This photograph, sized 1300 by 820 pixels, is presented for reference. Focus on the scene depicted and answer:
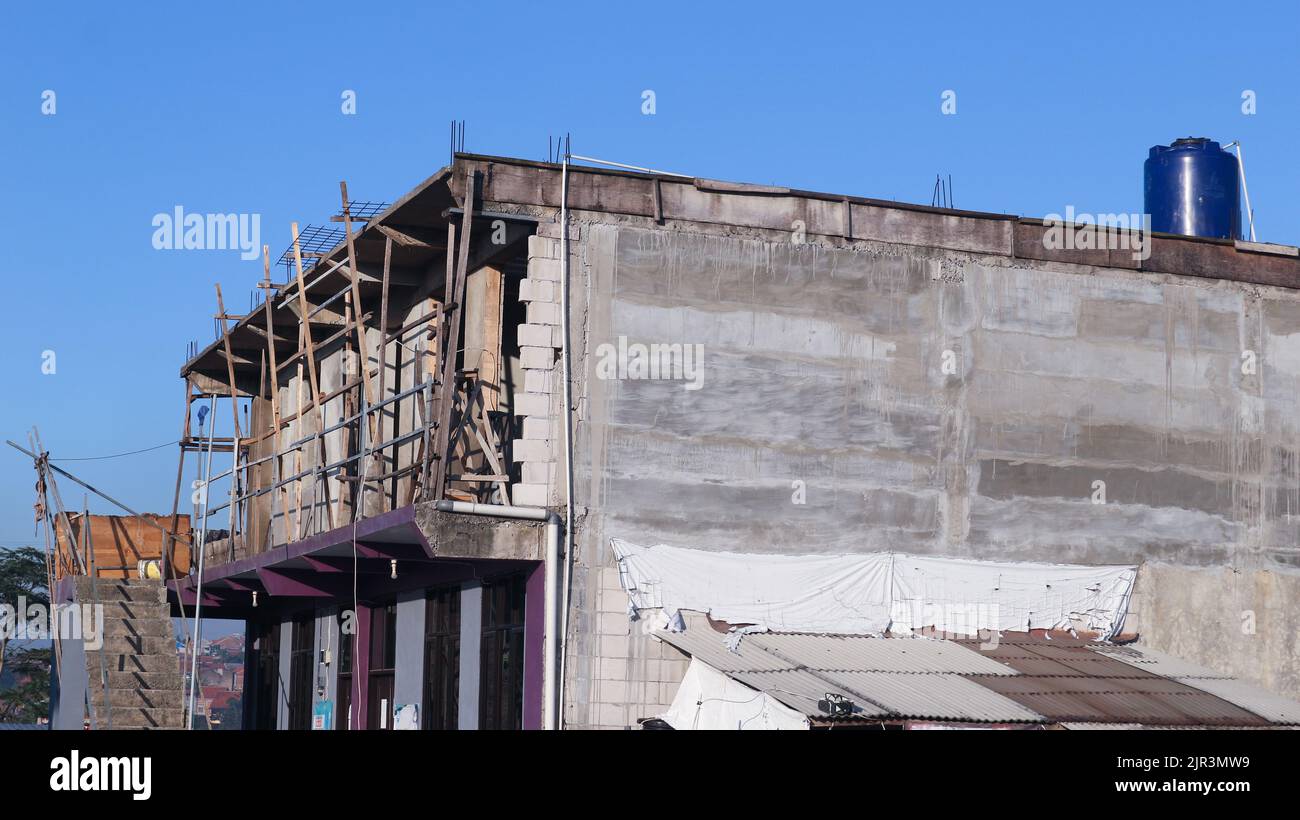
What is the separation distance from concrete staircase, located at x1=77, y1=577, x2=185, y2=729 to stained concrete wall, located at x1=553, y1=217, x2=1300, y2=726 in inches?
459

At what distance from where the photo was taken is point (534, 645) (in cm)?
1816

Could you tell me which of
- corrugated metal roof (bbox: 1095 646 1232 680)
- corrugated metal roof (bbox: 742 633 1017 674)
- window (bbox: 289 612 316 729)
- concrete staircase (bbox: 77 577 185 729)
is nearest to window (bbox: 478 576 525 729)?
corrugated metal roof (bbox: 742 633 1017 674)

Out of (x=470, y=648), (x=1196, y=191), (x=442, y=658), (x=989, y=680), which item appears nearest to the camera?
(x=989, y=680)

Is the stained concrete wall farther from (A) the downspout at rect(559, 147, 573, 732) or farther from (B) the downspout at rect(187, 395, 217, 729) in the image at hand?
(B) the downspout at rect(187, 395, 217, 729)

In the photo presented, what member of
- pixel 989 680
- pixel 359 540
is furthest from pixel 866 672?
pixel 359 540

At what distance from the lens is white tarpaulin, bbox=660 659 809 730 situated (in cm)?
1562

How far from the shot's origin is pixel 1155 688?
18.6 m

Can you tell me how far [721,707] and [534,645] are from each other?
2697 millimetres

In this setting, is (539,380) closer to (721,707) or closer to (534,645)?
(534,645)

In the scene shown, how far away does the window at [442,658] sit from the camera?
21312mm
